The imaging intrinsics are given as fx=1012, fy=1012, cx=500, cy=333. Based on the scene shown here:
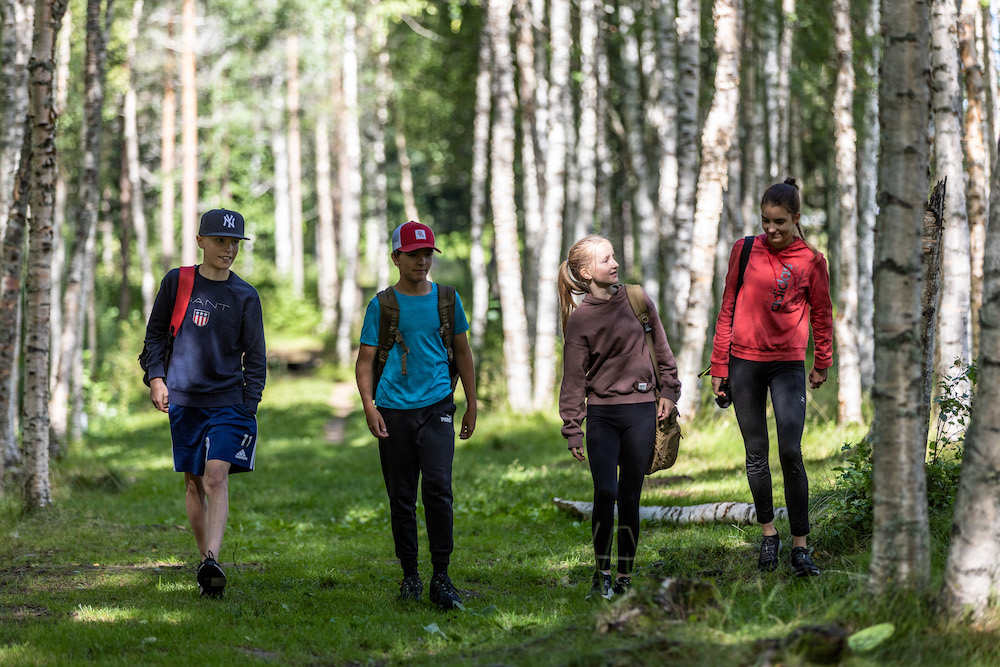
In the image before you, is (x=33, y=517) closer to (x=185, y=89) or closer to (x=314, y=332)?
(x=185, y=89)

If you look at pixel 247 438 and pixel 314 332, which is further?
pixel 314 332

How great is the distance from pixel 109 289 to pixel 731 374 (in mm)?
29485

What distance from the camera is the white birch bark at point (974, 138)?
1102 centimetres

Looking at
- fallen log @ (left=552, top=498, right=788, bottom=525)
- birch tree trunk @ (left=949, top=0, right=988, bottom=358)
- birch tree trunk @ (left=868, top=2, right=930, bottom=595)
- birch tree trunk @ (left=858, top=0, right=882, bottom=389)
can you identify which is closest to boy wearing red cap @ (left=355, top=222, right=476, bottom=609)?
fallen log @ (left=552, top=498, right=788, bottom=525)

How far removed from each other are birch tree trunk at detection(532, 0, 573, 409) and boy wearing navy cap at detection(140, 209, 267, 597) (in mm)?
9037

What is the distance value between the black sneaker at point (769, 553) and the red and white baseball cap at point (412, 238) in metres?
2.54

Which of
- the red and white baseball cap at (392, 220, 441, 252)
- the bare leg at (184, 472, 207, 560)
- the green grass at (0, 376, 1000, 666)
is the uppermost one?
the red and white baseball cap at (392, 220, 441, 252)

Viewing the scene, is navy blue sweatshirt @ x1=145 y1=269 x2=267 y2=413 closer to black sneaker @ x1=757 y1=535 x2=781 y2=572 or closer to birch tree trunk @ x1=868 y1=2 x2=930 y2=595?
black sneaker @ x1=757 y1=535 x2=781 y2=572

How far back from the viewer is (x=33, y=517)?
8.86 meters

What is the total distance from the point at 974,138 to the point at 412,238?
806 cm

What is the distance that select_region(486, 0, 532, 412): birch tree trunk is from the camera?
15.3m

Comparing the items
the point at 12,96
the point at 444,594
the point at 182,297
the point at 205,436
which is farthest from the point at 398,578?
the point at 12,96

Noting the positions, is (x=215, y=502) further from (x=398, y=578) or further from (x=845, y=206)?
(x=845, y=206)

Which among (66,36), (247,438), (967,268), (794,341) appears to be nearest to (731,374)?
(794,341)
